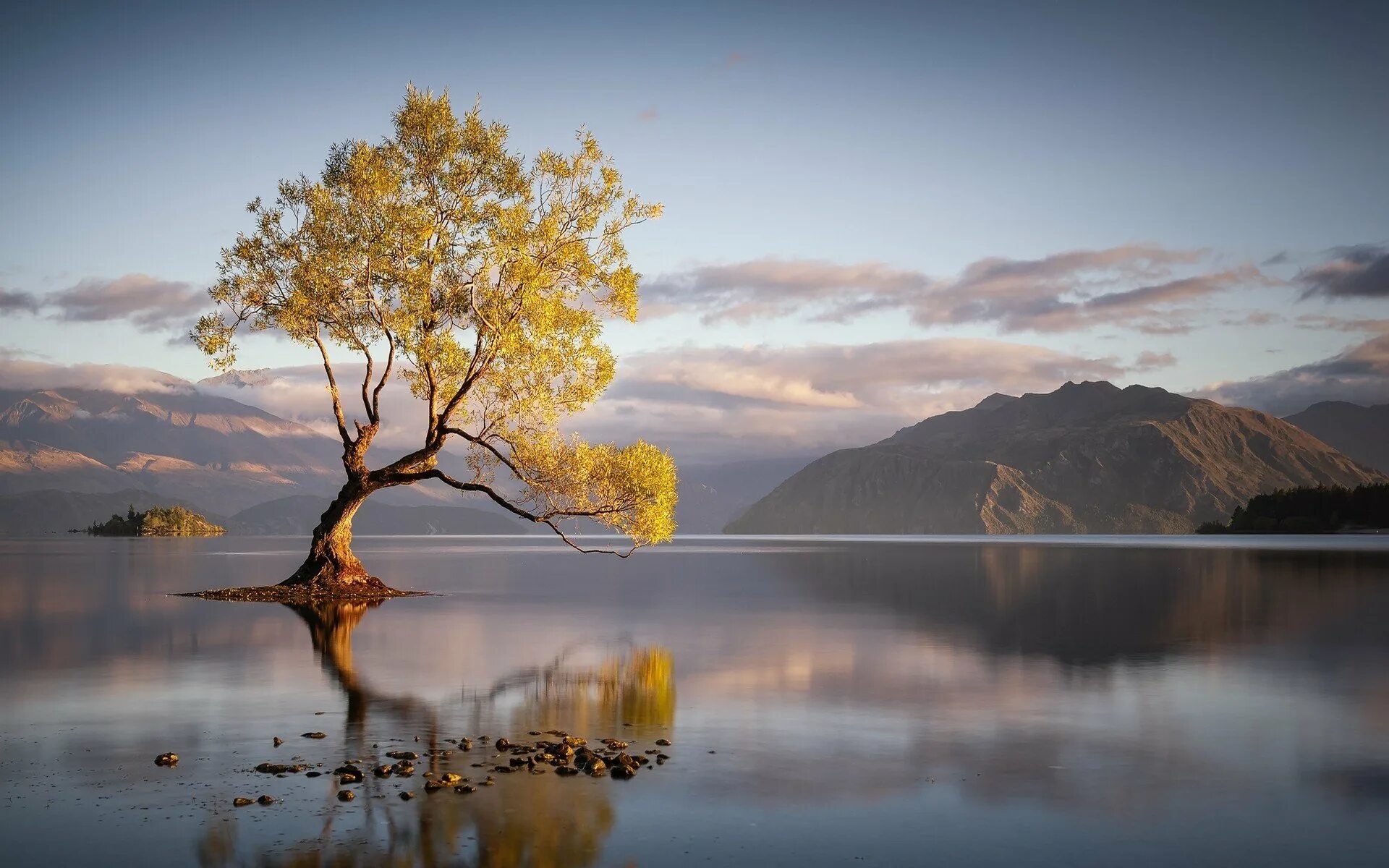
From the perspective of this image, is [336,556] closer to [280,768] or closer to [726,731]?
[726,731]

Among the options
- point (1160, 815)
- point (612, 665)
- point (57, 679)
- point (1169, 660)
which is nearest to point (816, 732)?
point (1160, 815)

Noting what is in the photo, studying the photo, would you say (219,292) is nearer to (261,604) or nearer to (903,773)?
(261,604)

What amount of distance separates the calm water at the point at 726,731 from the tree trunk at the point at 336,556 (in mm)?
6253

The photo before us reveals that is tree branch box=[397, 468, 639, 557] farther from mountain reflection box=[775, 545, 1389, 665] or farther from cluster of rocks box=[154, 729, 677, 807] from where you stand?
cluster of rocks box=[154, 729, 677, 807]

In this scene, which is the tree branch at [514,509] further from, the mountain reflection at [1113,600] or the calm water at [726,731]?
the mountain reflection at [1113,600]

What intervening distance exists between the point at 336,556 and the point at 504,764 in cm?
4464

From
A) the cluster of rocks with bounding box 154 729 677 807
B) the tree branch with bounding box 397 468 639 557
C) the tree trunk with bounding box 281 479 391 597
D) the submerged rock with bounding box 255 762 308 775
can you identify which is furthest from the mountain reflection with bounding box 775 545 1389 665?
the tree trunk with bounding box 281 479 391 597

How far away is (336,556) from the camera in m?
59.3

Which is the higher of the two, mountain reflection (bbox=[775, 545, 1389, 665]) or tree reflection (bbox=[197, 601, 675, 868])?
tree reflection (bbox=[197, 601, 675, 868])

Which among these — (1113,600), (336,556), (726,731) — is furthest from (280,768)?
(1113,600)

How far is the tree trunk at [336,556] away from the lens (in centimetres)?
5719

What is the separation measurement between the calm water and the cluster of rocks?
1.12 feet

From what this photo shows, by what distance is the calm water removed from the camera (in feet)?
45.8

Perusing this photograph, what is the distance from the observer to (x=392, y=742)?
20188mm
